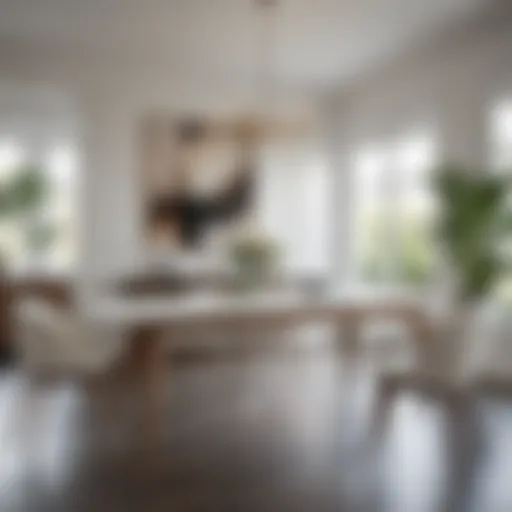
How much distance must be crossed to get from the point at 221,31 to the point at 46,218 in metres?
2.54

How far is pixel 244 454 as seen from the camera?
3.83 metres

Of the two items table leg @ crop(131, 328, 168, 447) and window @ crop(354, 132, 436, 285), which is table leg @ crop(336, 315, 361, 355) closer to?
window @ crop(354, 132, 436, 285)

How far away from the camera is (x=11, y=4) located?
526 cm

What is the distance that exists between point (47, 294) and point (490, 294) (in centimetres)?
367

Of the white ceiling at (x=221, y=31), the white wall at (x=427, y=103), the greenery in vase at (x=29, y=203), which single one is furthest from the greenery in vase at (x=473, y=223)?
the greenery in vase at (x=29, y=203)

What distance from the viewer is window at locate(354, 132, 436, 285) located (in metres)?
6.85

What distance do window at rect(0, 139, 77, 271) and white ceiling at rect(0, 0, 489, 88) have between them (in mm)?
1017

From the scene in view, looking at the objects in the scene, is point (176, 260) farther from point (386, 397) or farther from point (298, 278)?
point (386, 397)

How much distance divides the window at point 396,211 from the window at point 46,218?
9.65 ft

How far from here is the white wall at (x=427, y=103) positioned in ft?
19.6

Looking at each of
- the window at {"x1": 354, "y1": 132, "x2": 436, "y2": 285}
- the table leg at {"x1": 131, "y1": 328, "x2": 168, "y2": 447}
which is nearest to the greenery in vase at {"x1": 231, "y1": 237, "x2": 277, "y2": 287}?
the table leg at {"x1": 131, "y1": 328, "x2": 168, "y2": 447}

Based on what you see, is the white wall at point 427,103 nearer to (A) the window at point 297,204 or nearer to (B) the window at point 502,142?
(B) the window at point 502,142

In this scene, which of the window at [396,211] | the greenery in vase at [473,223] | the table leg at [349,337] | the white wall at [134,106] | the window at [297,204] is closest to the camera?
the greenery in vase at [473,223]

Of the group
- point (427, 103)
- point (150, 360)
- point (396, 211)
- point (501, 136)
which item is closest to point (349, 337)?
point (396, 211)
